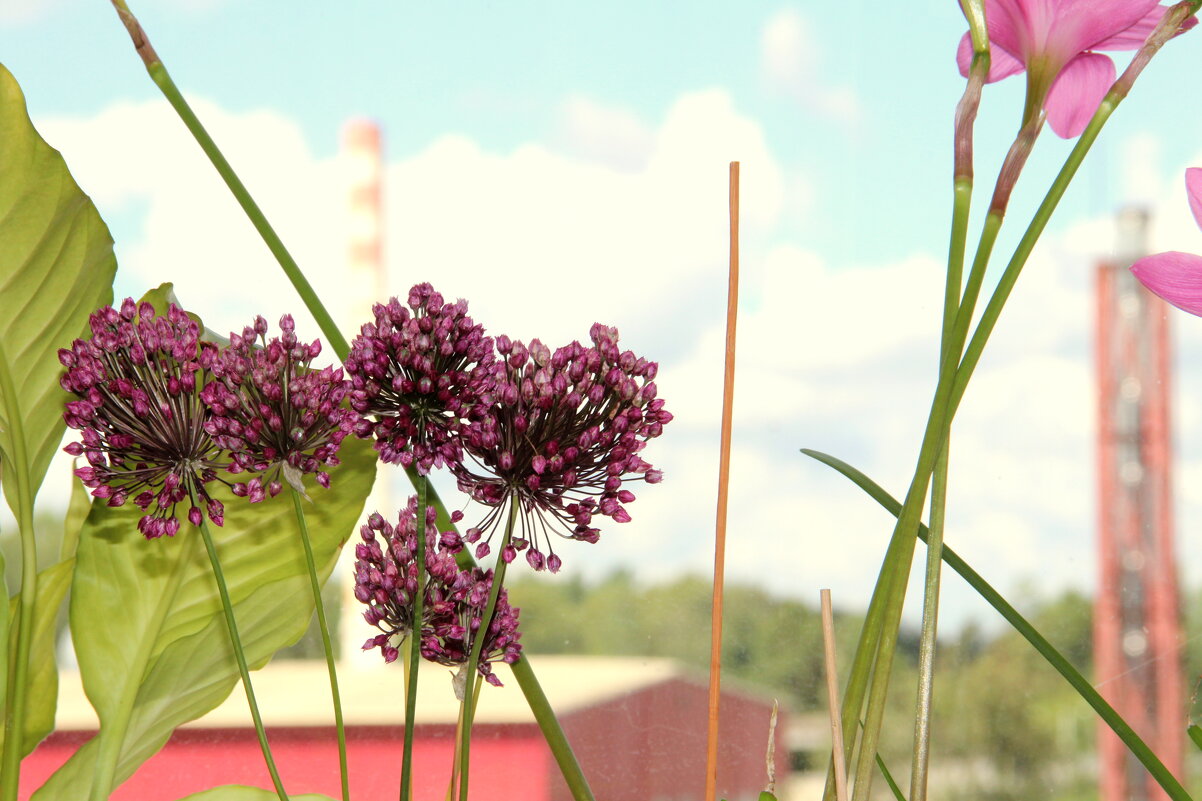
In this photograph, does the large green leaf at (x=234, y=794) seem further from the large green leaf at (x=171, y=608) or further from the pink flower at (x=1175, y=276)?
the pink flower at (x=1175, y=276)

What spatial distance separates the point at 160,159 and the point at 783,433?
1.12 ft

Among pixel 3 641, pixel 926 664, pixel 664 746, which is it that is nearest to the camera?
pixel 926 664

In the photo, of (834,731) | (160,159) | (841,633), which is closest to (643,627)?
(841,633)

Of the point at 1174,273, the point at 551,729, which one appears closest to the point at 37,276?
the point at 551,729

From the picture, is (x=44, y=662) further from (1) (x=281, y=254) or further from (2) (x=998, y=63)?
(2) (x=998, y=63)

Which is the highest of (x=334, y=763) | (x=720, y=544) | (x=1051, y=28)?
(x=1051, y=28)

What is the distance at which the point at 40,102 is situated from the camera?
42 centimetres

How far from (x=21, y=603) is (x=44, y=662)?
0.05 m

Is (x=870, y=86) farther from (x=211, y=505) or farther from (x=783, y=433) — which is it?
(x=211, y=505)

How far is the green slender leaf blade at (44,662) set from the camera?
310 millimetres

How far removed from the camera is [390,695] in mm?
423

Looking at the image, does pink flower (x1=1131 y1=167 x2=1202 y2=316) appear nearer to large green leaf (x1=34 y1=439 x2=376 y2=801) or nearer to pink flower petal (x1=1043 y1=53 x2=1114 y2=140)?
pink flower petal (x1=1043 y1=53 x2=1114 y2=140)

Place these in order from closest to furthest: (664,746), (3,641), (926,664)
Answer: (926,664)
(3,641)
(664,746)

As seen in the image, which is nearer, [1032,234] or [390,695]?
[1032,234]
